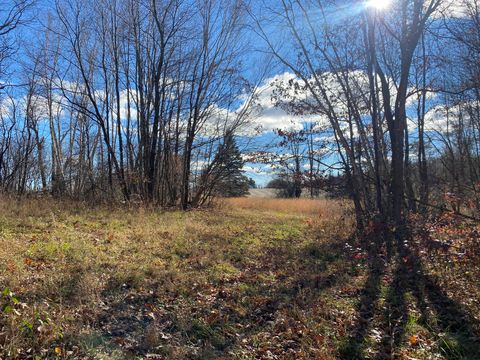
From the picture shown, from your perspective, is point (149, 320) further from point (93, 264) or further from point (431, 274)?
point (431, 274)

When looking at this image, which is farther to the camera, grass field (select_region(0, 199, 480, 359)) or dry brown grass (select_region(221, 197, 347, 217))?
dry brown grass (select_region(221, 197, 347, 217))

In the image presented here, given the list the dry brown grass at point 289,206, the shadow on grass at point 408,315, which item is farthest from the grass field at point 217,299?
the dry brown grass at point 289,206

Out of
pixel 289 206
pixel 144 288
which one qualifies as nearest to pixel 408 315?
pixel 144 288

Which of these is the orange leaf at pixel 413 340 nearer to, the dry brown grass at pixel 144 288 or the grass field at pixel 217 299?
the grass field at pixel 217 299

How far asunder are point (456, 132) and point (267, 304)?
18.3 metres

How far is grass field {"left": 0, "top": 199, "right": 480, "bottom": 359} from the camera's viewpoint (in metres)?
3.50

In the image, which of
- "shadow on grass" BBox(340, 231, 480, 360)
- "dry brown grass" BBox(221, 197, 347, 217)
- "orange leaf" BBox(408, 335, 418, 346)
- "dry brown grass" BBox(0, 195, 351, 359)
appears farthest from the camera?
"dry brown grass" BBox(221, 197, 347, 217)

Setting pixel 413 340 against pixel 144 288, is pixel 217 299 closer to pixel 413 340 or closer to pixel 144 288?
pixel 144 288

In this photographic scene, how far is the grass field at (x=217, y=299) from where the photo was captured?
350 cm

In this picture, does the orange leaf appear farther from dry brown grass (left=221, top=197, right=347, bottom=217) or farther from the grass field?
dry brown grass (left=221, top=197, right=347, bottom=217)

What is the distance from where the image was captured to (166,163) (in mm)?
16156

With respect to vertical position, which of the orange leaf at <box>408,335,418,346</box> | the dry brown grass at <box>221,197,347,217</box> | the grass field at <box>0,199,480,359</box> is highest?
the dry brown grass at <box>221,197,347,217</box>

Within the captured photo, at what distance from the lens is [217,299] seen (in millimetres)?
4820

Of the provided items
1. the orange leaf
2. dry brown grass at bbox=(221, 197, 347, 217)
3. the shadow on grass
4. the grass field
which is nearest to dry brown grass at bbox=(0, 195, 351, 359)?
the grass field
